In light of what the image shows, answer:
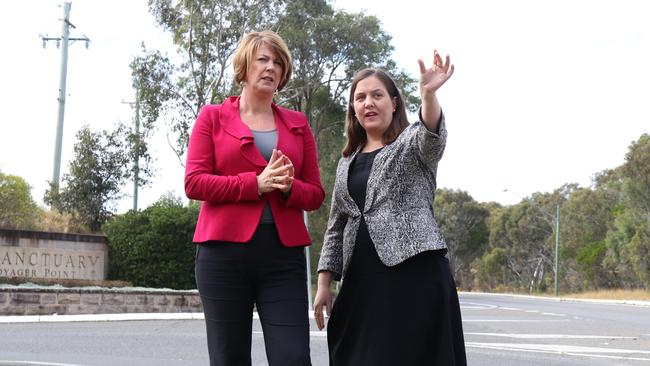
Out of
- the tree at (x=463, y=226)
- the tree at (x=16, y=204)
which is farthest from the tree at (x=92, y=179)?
→ the tree at (x=463, y=226)

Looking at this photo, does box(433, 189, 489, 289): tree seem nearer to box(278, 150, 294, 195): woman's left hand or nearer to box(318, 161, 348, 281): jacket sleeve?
box(318, 161, 348, 281): jacket sleeve

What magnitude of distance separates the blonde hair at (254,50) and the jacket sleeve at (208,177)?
8.1 inches

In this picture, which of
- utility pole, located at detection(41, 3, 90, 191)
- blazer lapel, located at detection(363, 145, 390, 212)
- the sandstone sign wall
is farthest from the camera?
utility pole, located at detection(41, 3, 90, 191)

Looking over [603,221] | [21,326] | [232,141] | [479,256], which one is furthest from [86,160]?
[479,256]

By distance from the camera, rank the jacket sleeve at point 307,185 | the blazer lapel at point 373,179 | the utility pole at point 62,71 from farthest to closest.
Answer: the utility pole at point 62,71 → the blazer lapel at point 373,179 → the jacket sleeve at point 307,185

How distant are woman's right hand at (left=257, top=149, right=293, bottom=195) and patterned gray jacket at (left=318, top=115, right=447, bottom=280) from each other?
477 mm

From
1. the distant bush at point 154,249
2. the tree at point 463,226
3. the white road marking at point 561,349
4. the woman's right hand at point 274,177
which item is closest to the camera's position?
the woman's right hand at point 274,177

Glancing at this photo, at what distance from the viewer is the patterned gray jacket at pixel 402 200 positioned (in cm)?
335

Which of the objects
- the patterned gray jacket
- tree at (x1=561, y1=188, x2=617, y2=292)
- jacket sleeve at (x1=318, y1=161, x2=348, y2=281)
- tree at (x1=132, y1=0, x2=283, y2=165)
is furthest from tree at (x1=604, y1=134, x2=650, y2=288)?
the patterned gray jacket

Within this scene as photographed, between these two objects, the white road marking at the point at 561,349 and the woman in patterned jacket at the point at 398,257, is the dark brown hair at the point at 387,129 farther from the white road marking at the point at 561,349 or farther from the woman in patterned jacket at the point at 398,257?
the white road marking at the point at 561,349

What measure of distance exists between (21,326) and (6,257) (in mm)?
8444

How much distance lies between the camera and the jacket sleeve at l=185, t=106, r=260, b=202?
10.5ft

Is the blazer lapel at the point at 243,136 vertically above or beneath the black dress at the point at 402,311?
above

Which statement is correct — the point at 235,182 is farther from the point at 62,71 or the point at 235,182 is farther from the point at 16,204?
the point at 62,71
